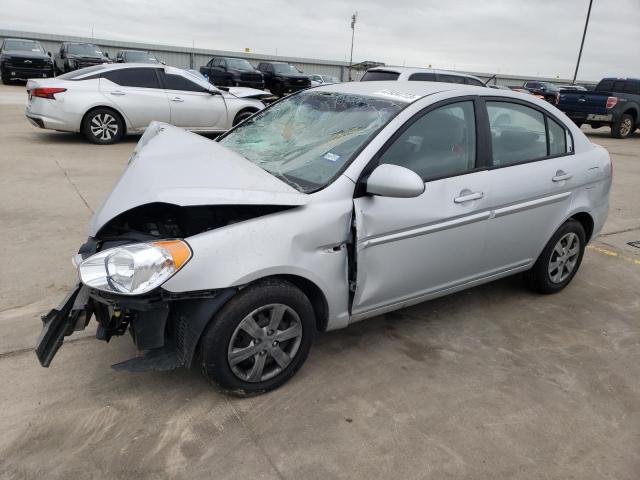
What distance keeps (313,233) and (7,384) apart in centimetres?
181

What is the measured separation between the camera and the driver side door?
2.94m

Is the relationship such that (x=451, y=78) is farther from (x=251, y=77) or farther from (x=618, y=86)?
(x=251, y=77)

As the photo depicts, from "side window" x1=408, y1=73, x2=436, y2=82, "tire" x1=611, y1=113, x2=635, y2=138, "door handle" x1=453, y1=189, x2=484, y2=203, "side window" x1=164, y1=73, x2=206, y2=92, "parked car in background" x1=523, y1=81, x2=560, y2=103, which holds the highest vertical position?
"side window" x1=408, y1=73, x2=436, y2=82

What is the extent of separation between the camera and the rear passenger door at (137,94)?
9.29 meters

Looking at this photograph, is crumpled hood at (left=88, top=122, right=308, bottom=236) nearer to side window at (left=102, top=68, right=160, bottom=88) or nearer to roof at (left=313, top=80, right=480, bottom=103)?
roof at (left=313, top=80, right=480, bottom=103)

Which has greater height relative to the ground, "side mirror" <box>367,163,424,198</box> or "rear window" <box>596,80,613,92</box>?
"rear window" <box>596,80,613,92</box>

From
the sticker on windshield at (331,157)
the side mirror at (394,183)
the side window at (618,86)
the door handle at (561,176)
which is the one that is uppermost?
the side window at (618,86)

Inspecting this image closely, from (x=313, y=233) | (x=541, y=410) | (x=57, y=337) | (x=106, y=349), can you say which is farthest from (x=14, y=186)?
(x=541, y=410)

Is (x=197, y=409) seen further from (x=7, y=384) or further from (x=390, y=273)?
(x=390, y=273)

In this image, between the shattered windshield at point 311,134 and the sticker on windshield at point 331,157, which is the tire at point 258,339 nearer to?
the shattered windshield at point 311,134

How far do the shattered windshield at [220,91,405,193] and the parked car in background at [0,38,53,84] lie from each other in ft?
69.6

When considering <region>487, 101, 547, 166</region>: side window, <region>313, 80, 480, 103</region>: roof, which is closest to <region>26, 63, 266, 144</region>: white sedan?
<region>313, 80, 480, 103</region>: roof

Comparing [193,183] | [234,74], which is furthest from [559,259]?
[234,74]

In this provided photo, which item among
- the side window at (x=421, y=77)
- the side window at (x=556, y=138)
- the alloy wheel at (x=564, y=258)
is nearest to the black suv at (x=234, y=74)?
the side window at (x=421, y=77)
